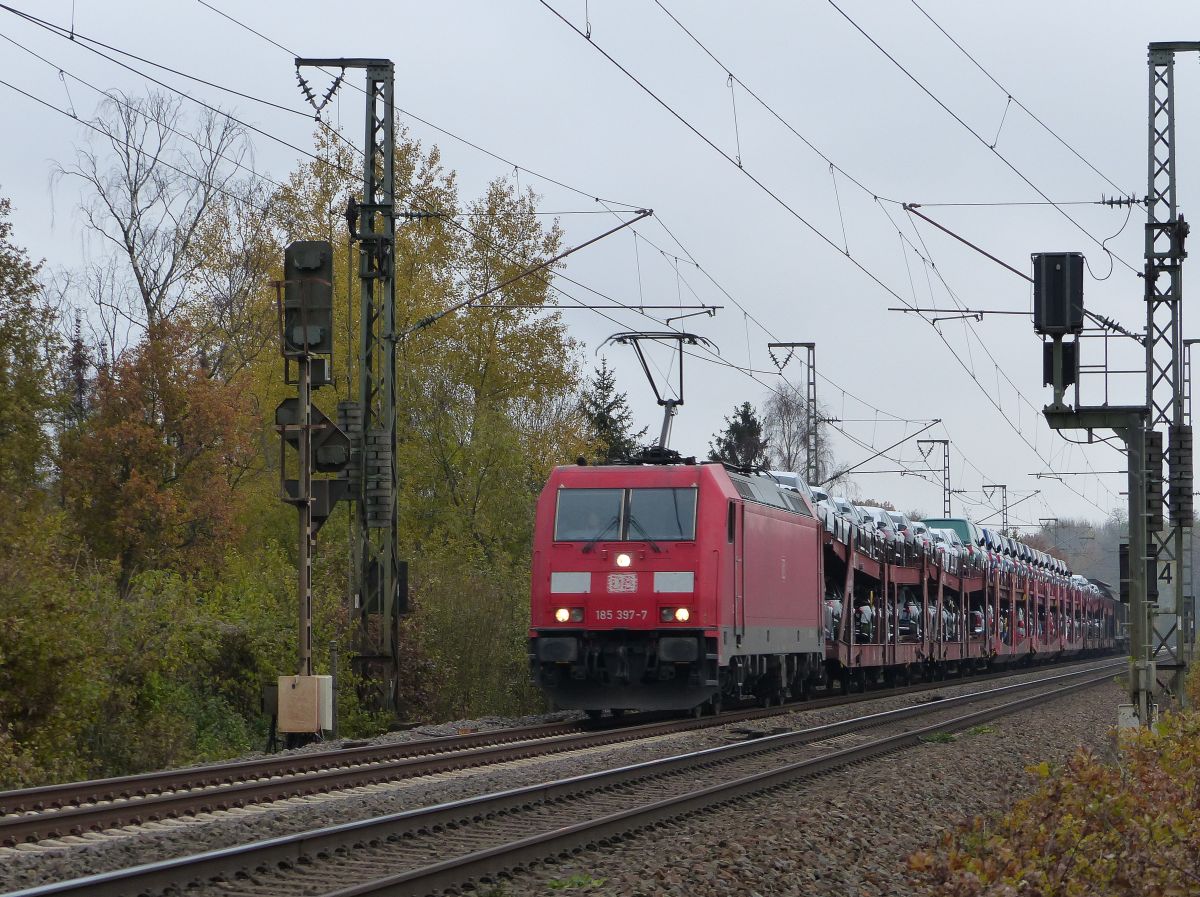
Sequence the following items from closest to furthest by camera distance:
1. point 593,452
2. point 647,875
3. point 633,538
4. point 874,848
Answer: point 647,875 → point 874,848 → point 633,538 → point 593,452

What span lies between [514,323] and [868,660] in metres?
14.6

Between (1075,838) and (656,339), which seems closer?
(1075,838)

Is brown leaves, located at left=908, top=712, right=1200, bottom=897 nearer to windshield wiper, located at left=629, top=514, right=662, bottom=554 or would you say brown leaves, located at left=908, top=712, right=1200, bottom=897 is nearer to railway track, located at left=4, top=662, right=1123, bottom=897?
railway track, located at left=4, top=662, right=1123, bottom=897

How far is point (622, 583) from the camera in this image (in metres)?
19.8

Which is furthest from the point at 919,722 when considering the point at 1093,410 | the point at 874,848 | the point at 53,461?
the point at 53,461

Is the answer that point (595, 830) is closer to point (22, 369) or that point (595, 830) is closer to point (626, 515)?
point (626, 515)

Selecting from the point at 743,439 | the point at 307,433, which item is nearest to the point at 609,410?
the point at 743,439

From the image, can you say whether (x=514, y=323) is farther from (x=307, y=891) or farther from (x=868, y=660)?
(x=307, y=891)

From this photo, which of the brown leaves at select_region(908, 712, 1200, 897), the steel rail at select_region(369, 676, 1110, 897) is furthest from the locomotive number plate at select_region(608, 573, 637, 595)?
the brown leaves at select_region(908, 712, 1200, 897)

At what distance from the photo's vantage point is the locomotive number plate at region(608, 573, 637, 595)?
19781 millimetres

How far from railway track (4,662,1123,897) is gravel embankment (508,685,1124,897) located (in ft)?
0.69

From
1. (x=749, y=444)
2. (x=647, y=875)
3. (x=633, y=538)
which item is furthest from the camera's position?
(x=749, y=444)

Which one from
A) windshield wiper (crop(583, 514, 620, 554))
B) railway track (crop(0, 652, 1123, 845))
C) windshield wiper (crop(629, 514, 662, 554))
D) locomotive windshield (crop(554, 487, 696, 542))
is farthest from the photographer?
windshield wiper (crop(583, 514, 620, 554))

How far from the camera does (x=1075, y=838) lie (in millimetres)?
7059
